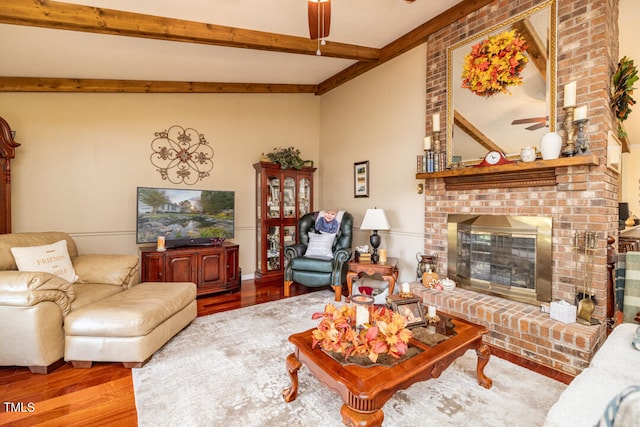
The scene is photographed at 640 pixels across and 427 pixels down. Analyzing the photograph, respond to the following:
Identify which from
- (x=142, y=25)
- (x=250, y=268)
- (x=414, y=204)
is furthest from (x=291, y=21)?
(x=250, y=268)

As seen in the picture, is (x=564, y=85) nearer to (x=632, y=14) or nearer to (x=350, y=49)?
(x=632, y=14)

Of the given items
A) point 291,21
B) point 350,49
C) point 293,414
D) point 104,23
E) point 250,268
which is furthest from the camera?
point 250,268

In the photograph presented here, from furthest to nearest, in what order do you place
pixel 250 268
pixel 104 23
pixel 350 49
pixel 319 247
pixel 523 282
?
1. pixel 250 268
2. pixel 319 247
3. pixel 350 49
4. pixel 523 282
5. pixel 104 23

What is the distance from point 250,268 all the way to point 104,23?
361cm

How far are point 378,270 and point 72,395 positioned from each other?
288 centimetres

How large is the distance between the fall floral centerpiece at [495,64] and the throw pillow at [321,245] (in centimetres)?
251

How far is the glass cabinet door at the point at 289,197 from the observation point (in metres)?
5.06

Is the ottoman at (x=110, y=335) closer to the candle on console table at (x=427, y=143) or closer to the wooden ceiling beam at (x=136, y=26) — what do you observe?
the wooden ceiling beam at (x=136, y=26)

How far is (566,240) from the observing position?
101 inches

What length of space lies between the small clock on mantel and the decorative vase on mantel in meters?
0.32

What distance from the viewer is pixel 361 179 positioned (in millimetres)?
4730

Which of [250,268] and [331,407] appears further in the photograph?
[250,268]

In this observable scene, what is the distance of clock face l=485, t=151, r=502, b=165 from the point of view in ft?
9.36

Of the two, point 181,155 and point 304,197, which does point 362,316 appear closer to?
point 304,197
